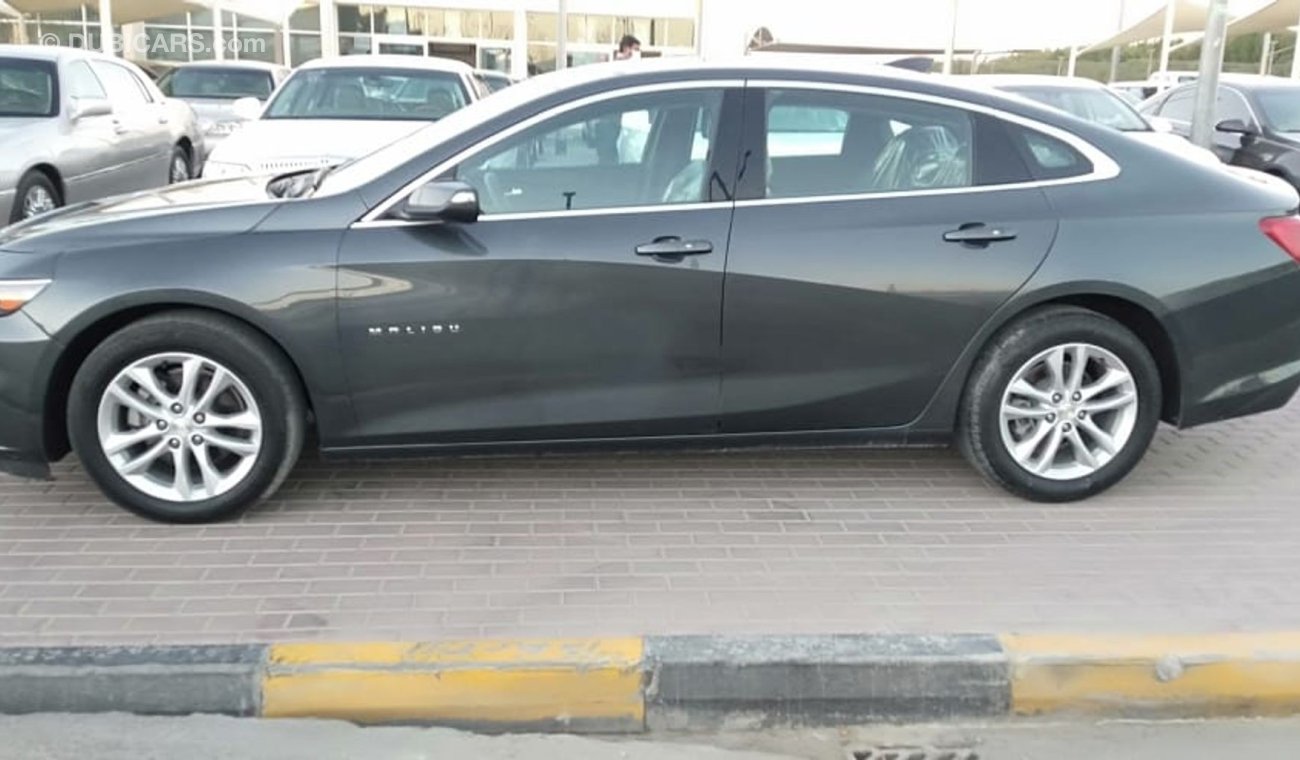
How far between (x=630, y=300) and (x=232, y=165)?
513 centimetres

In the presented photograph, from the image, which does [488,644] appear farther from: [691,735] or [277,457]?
[277,457]

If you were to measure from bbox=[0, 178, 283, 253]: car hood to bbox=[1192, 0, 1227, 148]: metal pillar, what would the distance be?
8.74 metres

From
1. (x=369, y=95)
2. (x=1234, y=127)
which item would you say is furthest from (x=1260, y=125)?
(x=369, y=95)

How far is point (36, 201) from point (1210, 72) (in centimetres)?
974

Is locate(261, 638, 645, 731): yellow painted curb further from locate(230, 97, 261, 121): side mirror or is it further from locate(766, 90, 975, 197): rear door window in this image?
→ locate(230, 97, 261, 121): side mirror

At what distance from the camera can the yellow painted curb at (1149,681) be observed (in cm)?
317

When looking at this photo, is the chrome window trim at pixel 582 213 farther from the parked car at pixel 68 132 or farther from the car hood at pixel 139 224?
the parked car at pixel 68 132

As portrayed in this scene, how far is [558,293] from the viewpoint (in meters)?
3.95

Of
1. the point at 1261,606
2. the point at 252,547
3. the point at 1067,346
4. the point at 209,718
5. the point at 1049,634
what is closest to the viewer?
the point at 209,718

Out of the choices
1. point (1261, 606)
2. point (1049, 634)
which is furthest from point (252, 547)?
point (1261, 606)

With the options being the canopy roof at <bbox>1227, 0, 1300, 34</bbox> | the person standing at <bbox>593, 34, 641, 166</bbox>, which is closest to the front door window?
the person standing at <bbox>593, 34, 641, 166</bbox>

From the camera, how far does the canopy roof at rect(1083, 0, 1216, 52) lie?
3556 centimetres

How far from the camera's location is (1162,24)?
119 feet
